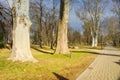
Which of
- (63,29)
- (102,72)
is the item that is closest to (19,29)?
(102,72)

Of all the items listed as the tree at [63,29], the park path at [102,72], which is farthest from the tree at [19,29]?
the tree at [63,29]

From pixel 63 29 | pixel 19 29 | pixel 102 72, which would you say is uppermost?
pixel 63 29

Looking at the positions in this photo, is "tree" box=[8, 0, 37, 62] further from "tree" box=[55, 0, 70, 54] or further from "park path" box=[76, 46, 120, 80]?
"tree" box=[55, 0, 70, 54]

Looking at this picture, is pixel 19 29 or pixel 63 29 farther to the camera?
pixel 63 29

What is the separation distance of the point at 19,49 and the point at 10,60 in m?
0.73

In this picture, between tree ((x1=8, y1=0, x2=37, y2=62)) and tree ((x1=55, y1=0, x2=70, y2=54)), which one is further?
tree ((x1=55, y1=0, x2=70, y2=54))

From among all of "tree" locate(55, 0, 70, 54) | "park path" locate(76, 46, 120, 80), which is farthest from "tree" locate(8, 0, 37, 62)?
"tree" locate(55, 0, 70, 54)

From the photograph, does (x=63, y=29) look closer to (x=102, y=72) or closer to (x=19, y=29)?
(x=19, y=29)

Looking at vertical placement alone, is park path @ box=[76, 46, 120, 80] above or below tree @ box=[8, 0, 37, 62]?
below

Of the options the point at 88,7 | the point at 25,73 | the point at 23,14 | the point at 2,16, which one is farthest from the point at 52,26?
the point at 25,73

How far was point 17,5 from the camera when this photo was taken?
11.5 meters

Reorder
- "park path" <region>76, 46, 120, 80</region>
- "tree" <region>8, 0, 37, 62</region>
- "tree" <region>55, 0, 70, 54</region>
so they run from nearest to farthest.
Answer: "park path" <region>76, 46, 120, 80</region>
"tree" <region>8, 0, 37, 62</region>
"tree" <region>55, 0, 70, 54</region>

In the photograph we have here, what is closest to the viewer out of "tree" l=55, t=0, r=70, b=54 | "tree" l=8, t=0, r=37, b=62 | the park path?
the park path

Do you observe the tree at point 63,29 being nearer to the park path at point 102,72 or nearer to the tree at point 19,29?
the park path at point 102,72
